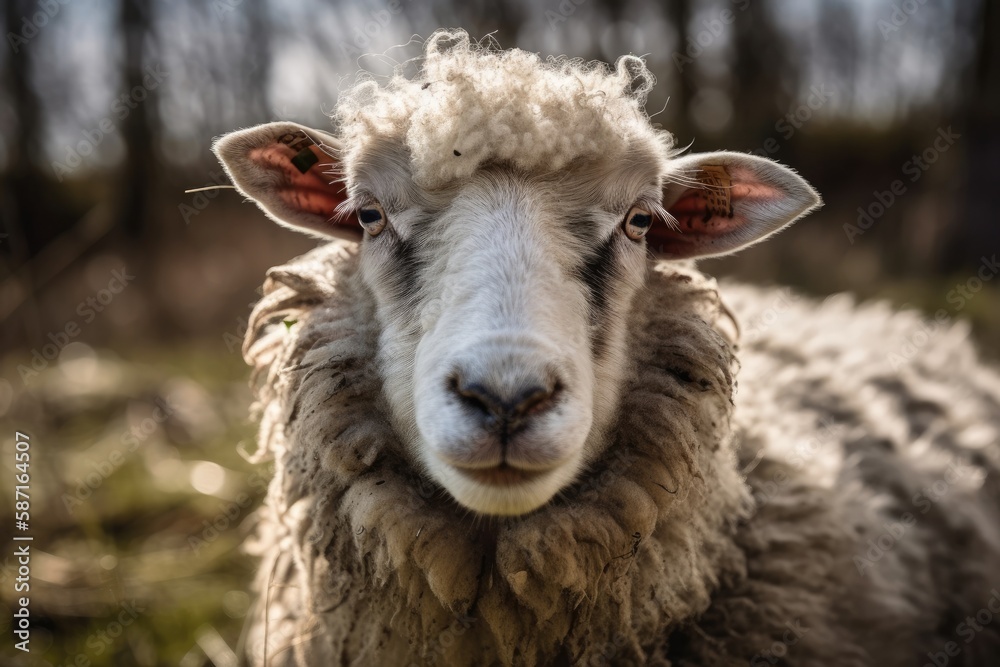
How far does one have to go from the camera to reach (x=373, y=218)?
232 centimetres

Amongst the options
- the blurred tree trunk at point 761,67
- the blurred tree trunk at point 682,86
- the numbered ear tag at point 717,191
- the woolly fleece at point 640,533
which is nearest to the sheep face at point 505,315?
the woolly fleece at point 640,533

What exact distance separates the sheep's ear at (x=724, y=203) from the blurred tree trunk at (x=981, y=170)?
918 centimetres

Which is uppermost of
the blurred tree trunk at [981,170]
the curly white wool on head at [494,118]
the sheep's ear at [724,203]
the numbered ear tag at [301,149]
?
Result: the curly white wool on head at [494,118]

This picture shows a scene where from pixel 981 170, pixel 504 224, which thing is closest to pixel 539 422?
pixel 504 224

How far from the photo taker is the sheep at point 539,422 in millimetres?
1897

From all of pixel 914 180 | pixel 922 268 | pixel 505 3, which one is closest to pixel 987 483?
pixel 922 268

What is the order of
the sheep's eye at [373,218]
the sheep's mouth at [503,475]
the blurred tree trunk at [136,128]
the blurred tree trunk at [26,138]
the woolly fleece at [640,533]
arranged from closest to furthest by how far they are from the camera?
the sheep's mouth at [503,475]
the woolly fleece at [640,533]
the sheep's eye at [373,218]
the blurred tree trunk at [26,138]
the blurred tree trunk at [136,128]

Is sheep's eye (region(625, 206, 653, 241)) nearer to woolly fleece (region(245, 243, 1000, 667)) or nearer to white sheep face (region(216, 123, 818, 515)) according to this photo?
white sheep face (region(216, 123, 818, 515))

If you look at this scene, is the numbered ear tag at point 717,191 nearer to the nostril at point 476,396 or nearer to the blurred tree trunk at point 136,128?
the nostril at point 476,396

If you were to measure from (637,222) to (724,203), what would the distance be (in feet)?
1.37

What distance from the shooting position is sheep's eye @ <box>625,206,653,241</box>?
2.30 metres

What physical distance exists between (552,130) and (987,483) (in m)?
2.51

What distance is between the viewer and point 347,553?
220 centimetres

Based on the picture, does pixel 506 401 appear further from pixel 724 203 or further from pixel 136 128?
pixel 136 128
